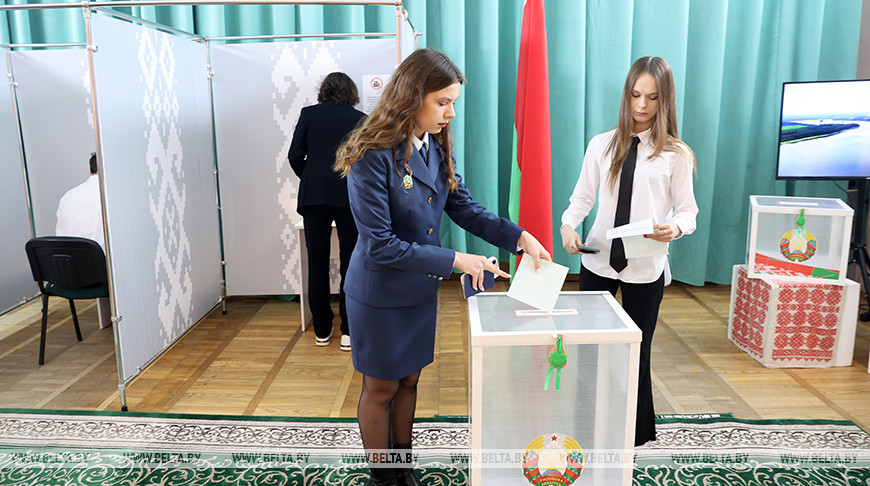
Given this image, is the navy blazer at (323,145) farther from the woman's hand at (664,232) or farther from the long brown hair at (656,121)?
the woman's hand at (664,232)

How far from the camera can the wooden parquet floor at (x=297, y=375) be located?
2596 mm

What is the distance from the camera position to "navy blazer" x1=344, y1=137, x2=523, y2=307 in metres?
1.54

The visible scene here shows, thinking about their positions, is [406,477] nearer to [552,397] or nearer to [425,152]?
[552,397]

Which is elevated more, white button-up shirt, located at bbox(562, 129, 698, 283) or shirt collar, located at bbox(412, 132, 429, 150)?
shirt collar, located at bbox(412, 132, 429, 150)

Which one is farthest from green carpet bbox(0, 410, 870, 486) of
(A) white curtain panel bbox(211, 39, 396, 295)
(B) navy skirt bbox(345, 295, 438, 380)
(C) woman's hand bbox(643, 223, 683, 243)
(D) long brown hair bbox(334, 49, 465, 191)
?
(A) white curtain panel bbox(211, 39, 396, 295)

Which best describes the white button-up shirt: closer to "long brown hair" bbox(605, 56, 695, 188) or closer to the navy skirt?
"long brown hair" bbox(605, 56, 695, 188)

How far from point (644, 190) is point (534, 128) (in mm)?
655

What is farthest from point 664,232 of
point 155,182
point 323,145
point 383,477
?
point 155,182

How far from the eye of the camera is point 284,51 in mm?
3500

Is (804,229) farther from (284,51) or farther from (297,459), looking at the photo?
(284,51)

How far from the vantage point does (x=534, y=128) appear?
2473 millimetres

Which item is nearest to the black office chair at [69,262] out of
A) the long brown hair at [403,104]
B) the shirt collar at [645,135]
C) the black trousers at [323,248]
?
the black trousers at [323,248]

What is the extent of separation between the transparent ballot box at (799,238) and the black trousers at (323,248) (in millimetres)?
1970

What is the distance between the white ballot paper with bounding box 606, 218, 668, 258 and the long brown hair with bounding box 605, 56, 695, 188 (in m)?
Answer: 0.18
